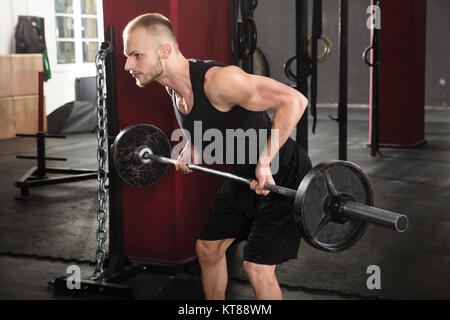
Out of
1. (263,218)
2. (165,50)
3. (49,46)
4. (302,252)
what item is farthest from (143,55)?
(49,46)

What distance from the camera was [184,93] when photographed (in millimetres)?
1688

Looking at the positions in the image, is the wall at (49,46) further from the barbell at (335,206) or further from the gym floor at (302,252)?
the barbell at (335,206)

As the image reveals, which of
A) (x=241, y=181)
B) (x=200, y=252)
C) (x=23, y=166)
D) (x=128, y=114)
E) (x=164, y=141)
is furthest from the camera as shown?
(x=23, y=166)

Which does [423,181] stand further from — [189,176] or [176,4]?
[176,4]

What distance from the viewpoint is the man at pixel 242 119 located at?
1596 millimetres

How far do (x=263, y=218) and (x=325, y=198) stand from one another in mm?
247

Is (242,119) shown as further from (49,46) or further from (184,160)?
(49,46)

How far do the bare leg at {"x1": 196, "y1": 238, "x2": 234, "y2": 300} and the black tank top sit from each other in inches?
9.3

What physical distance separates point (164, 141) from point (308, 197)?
0.78 meters

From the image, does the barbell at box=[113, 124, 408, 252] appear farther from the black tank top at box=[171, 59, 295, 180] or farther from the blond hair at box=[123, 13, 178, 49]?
the blond hair at box=[123, 13, 178, 49]

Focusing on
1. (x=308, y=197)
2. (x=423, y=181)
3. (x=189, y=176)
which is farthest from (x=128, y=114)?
(x=423, y=181)

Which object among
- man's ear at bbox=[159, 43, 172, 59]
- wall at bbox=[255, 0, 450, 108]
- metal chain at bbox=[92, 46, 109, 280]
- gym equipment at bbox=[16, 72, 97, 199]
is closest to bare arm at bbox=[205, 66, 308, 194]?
man's ear at bbox=[159, 43, 172, 59]

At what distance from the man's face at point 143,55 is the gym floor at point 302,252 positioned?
0.93m

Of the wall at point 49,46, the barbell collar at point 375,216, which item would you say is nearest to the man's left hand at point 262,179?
the barbell collar at point 375,216
